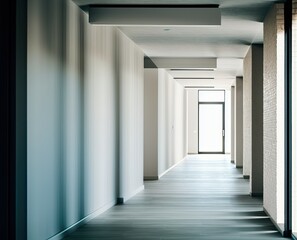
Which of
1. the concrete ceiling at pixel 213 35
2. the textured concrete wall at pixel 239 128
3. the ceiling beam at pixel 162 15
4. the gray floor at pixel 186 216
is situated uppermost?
the concrete ceiling at pixel 213 35

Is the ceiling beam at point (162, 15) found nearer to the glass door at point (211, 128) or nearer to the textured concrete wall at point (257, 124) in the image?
the textured concrete wall at point (257, 124)

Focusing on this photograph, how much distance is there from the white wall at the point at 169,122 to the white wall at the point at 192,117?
5.50 meters

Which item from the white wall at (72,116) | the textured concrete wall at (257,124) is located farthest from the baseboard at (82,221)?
the textured concrete wall at (257,124)

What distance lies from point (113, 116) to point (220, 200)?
261 cm

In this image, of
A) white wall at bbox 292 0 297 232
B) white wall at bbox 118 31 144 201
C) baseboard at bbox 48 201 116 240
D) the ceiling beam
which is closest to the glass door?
white wall at bbox 118 31 144 201

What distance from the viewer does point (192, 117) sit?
2964 cm

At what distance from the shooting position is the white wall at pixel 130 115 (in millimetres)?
10852

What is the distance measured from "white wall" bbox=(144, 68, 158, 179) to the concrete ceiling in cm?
106

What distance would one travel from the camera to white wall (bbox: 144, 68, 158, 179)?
50.4 ft

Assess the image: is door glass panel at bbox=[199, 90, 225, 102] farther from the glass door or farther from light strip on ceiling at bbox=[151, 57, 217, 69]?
light strip on ceiling at bbox=[151, 57, 217, 69]

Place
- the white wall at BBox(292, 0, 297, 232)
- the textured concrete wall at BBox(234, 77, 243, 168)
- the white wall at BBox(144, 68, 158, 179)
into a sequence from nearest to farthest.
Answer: the white wall at BBox(292, 0, 297, 232)
the white wall at BBox(144, 68, 158, 179)
the textured concrete wall at BBox(234, 77, 243, 168)

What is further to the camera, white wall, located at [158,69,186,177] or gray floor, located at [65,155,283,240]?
white wall, located at [158,69,186,177]

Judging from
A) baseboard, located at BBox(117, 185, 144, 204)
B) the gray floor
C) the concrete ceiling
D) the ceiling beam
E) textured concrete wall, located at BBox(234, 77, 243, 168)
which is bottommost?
the gray floor

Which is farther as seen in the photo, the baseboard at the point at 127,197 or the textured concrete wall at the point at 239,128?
the textured concrete wall at the point at 239,128
